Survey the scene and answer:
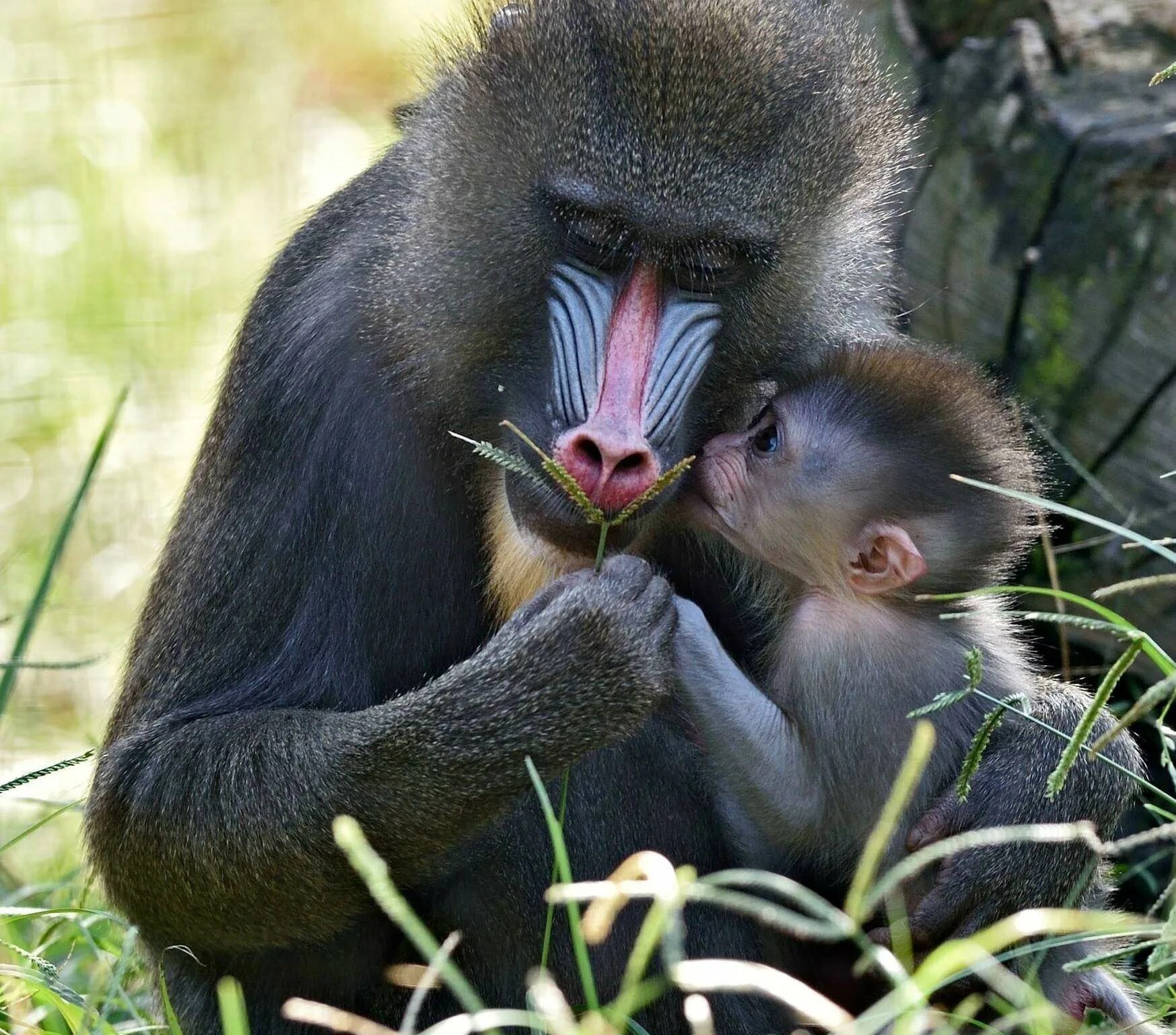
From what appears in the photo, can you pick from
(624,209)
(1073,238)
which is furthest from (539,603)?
(1073,238)

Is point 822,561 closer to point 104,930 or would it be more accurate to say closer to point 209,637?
point 209,637

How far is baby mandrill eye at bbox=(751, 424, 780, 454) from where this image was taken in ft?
12.2

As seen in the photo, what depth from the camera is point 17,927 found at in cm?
464

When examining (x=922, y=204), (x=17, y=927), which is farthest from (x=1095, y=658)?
(x=17, y=927)

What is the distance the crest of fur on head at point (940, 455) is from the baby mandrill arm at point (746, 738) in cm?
44

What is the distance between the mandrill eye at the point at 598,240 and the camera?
340 centimetres

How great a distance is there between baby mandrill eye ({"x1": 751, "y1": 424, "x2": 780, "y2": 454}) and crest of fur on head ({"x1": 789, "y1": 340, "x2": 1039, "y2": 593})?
0.13m

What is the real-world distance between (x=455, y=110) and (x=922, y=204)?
195 centimetres

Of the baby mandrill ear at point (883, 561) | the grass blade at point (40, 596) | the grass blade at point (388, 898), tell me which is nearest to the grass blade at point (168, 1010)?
the grass blade at point (40, 596)

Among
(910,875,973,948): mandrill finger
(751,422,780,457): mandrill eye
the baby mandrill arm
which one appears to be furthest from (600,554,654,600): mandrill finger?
(910,875,973,948): mandrill finger

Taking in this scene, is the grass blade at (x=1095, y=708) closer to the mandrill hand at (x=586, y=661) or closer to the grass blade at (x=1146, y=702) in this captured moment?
the grass blade at (x=1146, y=702)

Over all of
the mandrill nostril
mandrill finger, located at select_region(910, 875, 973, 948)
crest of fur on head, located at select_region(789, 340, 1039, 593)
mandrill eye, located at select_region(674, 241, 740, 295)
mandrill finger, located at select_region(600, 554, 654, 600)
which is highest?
mandrill eye, located at select_region(674, 241, 740, 295)

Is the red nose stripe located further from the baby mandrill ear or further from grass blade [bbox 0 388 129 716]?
grass blade [bbox 0 388 129 716]

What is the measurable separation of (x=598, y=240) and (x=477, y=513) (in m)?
0.66
